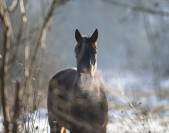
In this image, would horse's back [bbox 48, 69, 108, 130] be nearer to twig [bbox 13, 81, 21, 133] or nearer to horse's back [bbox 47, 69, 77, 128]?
horse's back [bbox 47, 69, 77, 128]

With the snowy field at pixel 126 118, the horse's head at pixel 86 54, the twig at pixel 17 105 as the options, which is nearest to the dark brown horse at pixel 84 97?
the horse's head at pixel 86 54

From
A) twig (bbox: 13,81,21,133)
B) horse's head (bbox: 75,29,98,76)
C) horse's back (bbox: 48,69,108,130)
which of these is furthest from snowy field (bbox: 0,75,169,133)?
twig (bbox: 13,81,21,133)

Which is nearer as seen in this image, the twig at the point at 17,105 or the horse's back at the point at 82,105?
the twig at the point at 17,105

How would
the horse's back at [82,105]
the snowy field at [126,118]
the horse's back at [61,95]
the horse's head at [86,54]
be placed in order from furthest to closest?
the horse's back at [61,95], the horse's back at [82,105], the horse's head at [86,54], the snowy field at [126,118]

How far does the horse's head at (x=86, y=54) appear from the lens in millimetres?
7882

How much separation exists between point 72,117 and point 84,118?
152 mm

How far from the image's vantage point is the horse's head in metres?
7.88

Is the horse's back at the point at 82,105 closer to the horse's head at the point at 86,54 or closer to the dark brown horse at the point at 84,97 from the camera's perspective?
the dark brown horse at the point at 84,97

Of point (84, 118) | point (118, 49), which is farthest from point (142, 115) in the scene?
point (118, 49)

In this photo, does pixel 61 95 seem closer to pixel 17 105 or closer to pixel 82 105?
pixel 82 105

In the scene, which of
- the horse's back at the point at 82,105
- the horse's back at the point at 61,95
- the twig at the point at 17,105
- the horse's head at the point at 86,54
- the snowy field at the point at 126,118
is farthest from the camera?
the horse's back at the point at 61,95

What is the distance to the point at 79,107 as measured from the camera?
27.2 ft

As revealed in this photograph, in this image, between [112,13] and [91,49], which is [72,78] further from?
[112,13]

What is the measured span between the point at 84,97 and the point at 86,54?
590mm
